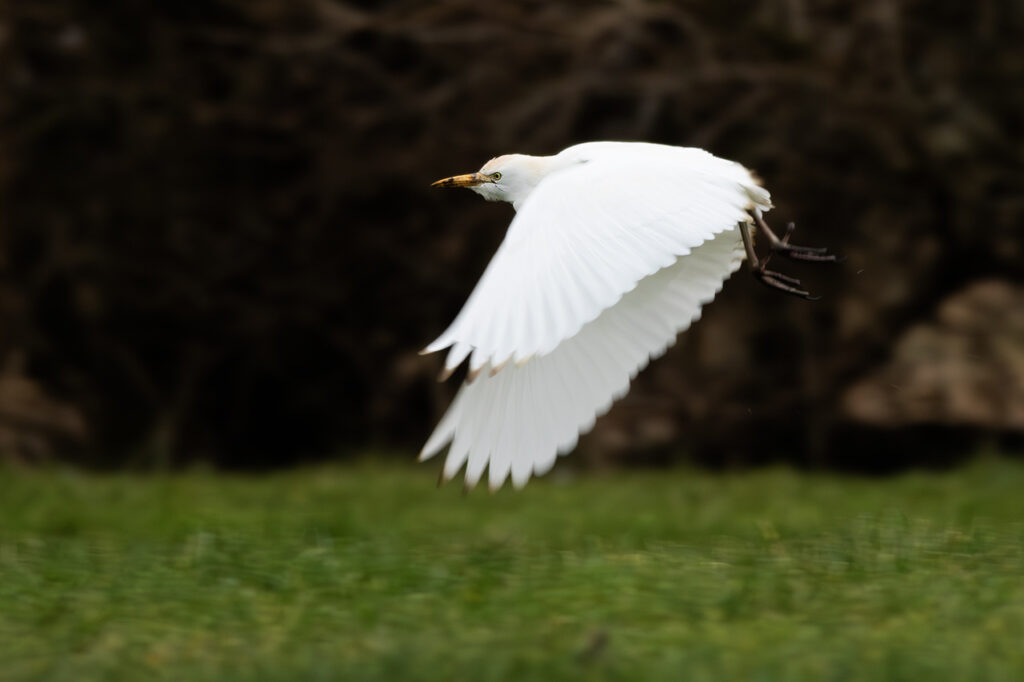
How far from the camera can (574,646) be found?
3703 mm

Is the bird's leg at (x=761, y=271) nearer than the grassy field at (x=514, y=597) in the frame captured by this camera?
No

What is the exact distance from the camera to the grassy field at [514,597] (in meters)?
3.60

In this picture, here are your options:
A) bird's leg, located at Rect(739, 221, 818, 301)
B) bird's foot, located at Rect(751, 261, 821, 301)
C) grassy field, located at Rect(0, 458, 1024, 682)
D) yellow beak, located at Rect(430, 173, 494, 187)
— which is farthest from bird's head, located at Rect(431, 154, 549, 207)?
grassy field, located at Rect(0, 458, 1024, 682)

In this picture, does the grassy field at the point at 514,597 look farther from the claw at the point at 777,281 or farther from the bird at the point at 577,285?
the claw at the point at 777,281

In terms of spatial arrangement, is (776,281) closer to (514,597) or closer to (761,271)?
(761,271)

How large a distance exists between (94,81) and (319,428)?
3.45 m

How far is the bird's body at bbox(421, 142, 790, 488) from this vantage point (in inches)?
158

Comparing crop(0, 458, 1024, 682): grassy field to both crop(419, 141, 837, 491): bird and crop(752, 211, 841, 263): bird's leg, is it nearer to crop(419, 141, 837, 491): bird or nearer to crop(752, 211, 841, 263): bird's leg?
crop(419, 141, 837, 491): bird

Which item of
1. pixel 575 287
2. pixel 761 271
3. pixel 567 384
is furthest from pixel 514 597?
pixel 761 271

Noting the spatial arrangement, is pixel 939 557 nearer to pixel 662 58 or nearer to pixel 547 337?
pixel 547 337

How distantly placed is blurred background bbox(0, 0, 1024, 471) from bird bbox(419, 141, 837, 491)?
5.14 m

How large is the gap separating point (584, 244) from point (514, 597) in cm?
109

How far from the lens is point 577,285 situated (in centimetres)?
412

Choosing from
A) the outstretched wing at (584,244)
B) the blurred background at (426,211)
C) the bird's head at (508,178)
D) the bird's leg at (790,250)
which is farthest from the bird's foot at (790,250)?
the blurred background at (426,211)
